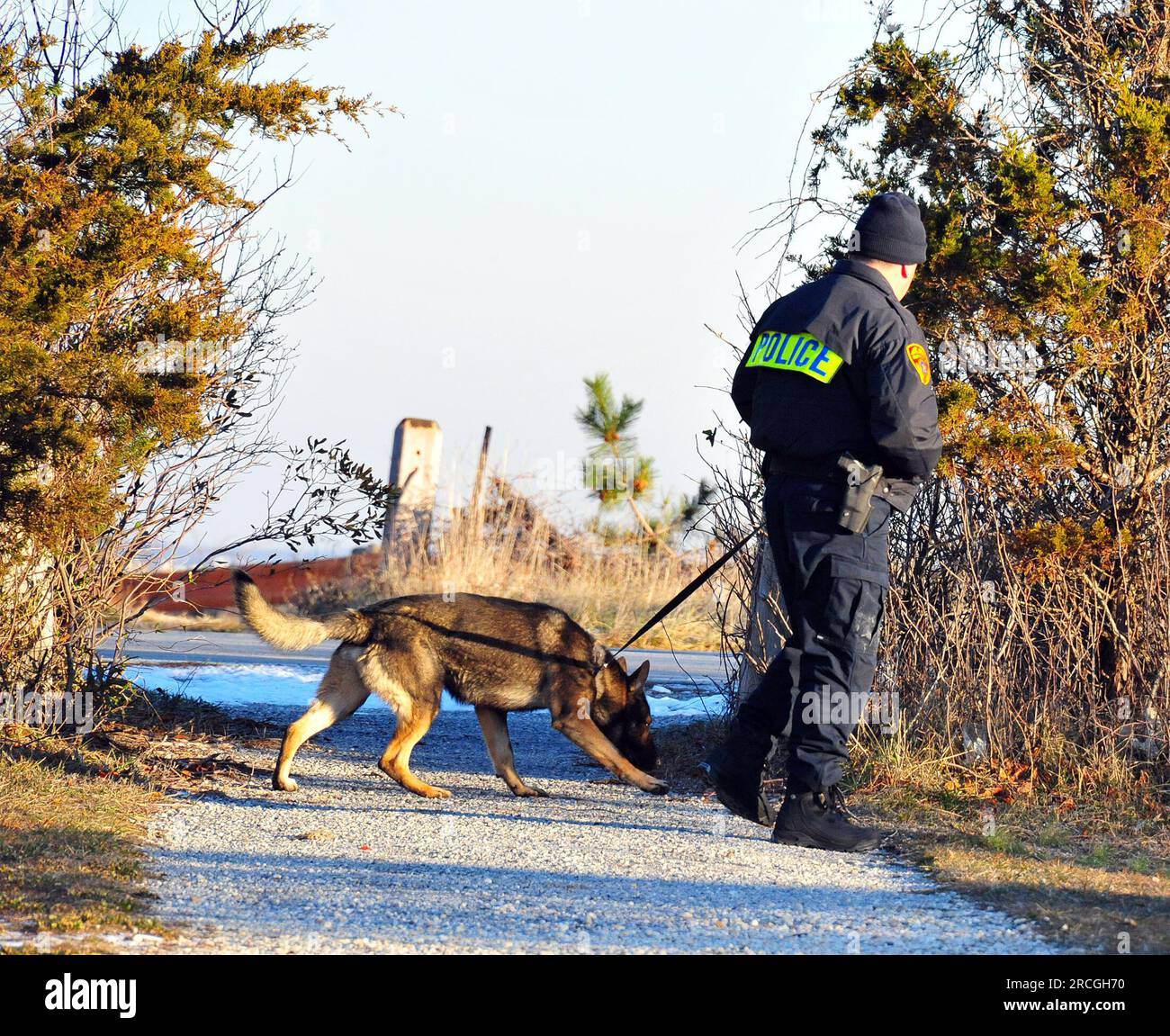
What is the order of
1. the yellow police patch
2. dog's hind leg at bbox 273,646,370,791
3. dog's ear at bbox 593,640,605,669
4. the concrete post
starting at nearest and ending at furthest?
the yellow police patch, dog's hind leg at bbox 273,646,370,791, dog's ear at bbox 593,640,605,669, the concrete post

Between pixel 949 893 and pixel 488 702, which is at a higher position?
pixel 488 702

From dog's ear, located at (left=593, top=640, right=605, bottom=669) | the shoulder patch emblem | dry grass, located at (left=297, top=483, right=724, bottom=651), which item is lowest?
dog's ear, located at (left=593, top=640, right=605, bottom=669)

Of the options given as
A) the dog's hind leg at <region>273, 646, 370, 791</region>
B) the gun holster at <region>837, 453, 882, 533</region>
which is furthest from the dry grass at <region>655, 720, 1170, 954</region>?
the dog's hind leg at <region>273, 646, 370, 791</region>

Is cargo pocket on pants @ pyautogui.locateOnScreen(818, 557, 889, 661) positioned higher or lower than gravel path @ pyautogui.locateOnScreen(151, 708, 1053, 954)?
higher

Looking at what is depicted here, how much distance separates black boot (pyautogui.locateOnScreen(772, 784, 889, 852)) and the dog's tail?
96.7 inches

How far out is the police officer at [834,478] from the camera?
500cm

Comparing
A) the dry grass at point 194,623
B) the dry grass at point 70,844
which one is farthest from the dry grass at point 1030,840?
the dry grass at point 194,623

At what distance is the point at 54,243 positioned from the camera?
19.5ft

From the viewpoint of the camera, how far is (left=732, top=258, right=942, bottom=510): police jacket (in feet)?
16.3

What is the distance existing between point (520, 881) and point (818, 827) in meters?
1.25

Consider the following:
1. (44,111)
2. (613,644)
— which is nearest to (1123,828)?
(44,111)

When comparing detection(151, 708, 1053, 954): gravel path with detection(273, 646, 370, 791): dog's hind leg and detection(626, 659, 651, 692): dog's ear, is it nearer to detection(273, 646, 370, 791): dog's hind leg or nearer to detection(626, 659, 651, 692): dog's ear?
detection(273, 646, 370, 791): dog's hind leg
